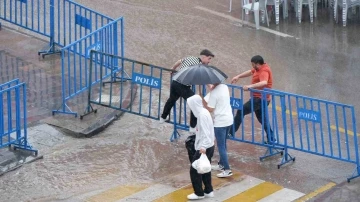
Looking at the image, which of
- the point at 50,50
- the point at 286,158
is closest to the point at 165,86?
the point at 50,50

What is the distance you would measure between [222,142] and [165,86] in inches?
152

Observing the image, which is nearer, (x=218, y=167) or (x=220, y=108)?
(x=220, y=108)

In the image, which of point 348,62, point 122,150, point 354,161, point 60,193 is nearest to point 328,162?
point 354,161

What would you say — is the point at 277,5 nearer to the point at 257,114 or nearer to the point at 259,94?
the point at 257,114

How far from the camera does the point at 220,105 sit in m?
11.4

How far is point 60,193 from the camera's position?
37.4ft

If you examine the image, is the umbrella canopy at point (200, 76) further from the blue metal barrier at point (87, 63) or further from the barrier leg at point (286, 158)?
the blue metal barrier at point (87, 63)

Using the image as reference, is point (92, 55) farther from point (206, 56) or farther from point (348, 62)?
point (348, 62)

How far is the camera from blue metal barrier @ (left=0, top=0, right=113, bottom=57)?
54.6ft

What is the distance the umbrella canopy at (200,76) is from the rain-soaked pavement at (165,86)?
153 cm

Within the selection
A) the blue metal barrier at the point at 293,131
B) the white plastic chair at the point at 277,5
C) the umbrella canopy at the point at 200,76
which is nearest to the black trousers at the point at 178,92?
the blue metal barrier at the point at 293,131

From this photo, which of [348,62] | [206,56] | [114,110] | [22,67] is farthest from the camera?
[348,62]

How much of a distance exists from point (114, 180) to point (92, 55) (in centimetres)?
287

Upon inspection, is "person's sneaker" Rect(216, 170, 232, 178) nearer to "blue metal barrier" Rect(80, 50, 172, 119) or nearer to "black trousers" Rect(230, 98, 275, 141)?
"black trousers" Rect(230, 98, 275, 141)
